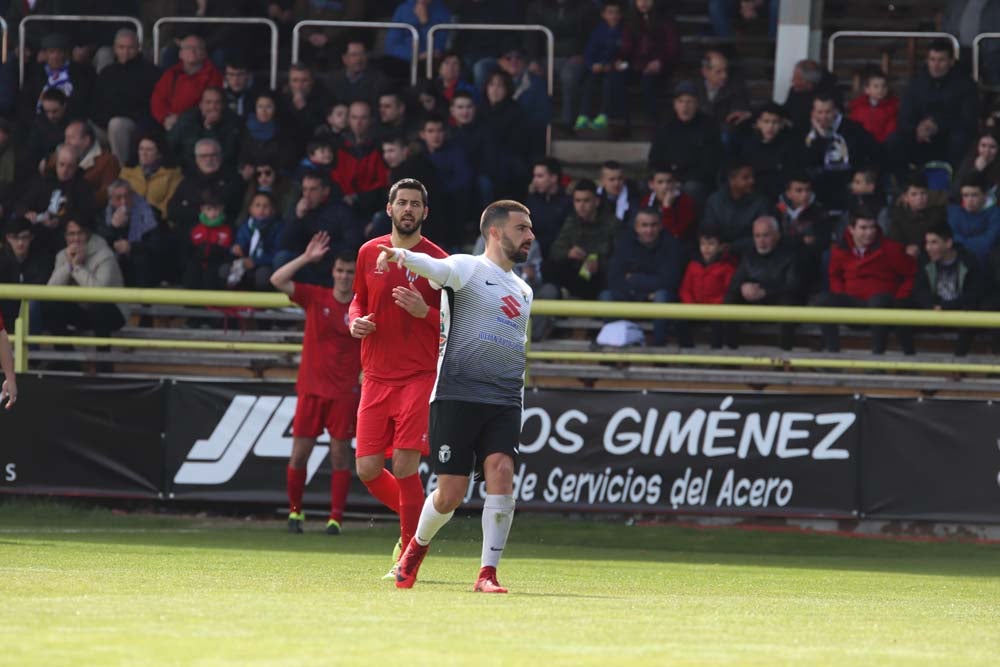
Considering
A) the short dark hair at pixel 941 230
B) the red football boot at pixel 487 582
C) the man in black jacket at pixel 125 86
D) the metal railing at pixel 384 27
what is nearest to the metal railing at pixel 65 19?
the man in black jacket at pixel 125 86

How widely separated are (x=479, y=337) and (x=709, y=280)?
7.82 meters

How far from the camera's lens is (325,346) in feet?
49.1

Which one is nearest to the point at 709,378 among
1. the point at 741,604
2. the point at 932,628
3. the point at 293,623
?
the point at 741,604

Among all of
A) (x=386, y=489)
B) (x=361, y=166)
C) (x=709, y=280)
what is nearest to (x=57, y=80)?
(x=361, y=166)

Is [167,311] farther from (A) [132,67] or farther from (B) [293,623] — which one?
(B) [293,623]

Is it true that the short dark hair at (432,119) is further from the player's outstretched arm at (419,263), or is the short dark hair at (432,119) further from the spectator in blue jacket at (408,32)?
the player's outstretched arm at (419,263)

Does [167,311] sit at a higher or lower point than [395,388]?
lower

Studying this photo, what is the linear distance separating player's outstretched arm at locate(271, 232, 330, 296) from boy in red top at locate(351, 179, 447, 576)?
9.28ft

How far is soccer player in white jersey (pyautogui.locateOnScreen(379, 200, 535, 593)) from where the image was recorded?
925cm

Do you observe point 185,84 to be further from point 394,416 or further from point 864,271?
point 394,416

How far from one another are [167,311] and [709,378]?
561cm

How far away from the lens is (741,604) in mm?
8969

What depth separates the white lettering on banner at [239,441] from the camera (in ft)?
51.8

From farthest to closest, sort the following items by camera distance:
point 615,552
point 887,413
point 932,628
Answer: point 887,413
point 615,552
point 932,628
